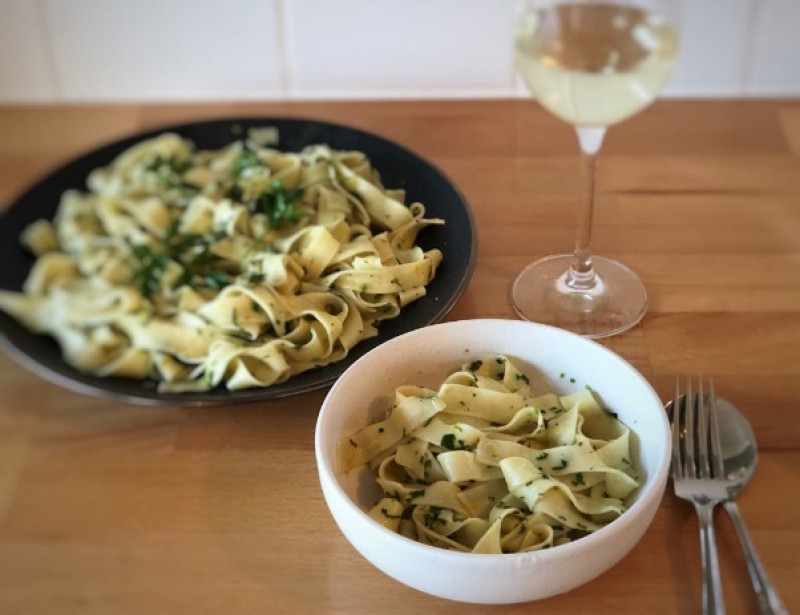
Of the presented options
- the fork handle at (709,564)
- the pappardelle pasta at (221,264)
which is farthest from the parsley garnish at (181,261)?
the fork handle at (709,564)

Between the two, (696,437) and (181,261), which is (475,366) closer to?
(696,437)

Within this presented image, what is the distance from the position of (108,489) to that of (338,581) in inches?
7.4

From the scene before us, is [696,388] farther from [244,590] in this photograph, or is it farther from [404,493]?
[244,590]

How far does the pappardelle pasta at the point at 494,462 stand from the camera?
584 mm

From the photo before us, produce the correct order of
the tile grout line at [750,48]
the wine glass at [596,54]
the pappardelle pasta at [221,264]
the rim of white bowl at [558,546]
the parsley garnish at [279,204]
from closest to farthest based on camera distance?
the rim of white bowl at [558,546] → the wine glass at [596,54] → the pappardelle pasta at [221,264] → the parsley garnish at [279,204] → the tile grout line at [750,48]

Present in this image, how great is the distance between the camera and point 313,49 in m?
1.17

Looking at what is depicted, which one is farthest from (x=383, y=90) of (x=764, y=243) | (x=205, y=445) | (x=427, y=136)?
(x=205, y=445)

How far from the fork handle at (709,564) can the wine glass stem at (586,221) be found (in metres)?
0.26

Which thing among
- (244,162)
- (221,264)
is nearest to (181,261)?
(221,264)

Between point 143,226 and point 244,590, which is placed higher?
point 143,226

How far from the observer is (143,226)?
0.90 metres

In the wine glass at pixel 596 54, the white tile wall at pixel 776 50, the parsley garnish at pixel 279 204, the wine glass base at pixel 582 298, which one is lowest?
the wine glass base at pixel 582 298

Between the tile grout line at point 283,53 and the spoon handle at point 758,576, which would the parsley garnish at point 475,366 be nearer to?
the spoon handle at point 758,576

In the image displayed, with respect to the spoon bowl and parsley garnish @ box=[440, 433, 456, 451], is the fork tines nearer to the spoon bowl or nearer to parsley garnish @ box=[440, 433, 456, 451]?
the spoon bowl
